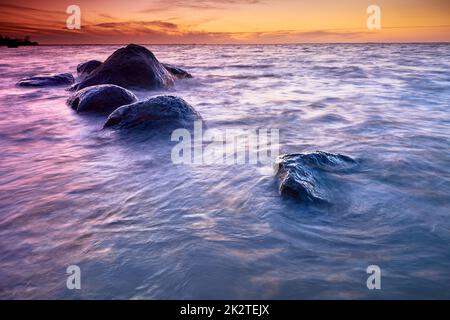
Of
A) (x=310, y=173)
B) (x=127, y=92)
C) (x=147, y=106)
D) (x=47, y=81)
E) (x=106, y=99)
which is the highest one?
(x=47, y=81)

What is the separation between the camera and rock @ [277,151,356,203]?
3.62m

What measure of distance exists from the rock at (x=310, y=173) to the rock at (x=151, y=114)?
2.99 m

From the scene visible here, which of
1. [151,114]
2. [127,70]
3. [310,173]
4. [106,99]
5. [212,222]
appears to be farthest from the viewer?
[127,70]

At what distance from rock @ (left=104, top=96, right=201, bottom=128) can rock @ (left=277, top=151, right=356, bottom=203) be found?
2.99 m

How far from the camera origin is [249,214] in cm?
352

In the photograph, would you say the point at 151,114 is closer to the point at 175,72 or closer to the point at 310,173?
the point at 310,173

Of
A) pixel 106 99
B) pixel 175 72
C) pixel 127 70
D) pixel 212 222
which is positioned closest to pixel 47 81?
pixel 127 70

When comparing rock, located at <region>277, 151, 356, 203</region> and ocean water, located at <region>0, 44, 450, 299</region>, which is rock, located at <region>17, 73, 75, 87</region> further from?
rock, located at <region>277, 151, 356, 203</region>

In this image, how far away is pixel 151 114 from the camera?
258 inches

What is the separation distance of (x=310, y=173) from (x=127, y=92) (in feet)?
18.7

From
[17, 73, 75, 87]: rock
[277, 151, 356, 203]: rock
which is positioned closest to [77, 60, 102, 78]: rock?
[17, 73, 75, 87]: rock

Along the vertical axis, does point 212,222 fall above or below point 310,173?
below

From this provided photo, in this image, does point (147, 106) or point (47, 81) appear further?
point (47, 81)

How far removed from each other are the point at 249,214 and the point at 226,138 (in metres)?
3.10
